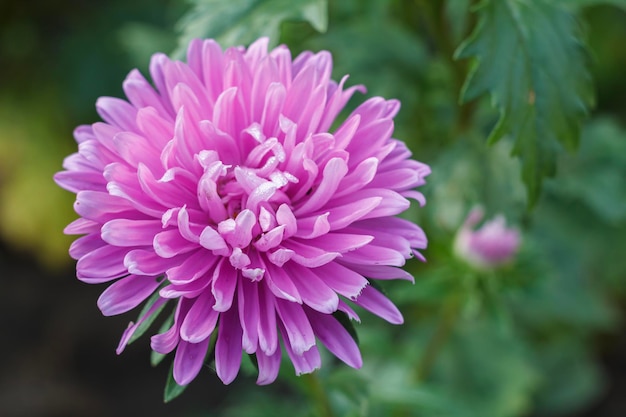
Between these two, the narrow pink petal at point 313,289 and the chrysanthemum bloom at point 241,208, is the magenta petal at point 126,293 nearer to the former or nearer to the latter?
the chrysanthemum bloom at point 241,208

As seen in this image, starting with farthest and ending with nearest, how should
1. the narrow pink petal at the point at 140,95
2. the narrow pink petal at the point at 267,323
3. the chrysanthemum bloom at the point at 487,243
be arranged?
the chrysanthemum bloom at the point at 487,243
the narrow pink petal at the point at 140,95
the narrow pink petal at the point at 267,323

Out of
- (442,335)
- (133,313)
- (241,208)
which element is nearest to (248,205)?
(241,208)

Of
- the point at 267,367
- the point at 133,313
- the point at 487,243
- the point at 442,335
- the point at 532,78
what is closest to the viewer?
the point at 267,367

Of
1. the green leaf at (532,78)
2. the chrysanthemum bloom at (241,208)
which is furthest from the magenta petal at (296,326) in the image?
the green leaf at (532,78)

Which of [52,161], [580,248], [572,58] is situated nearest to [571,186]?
[572,58]

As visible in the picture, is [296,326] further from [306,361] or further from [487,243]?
[487,243]

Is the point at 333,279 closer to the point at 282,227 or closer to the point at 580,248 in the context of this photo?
the point at 282,227

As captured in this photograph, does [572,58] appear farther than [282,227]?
Yes
